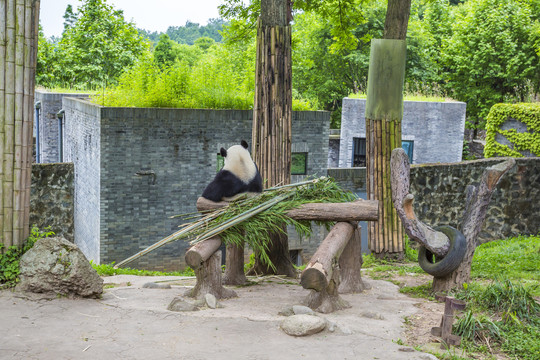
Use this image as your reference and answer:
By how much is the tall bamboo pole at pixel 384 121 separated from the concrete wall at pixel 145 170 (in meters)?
4.81

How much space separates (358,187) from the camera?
16266mm

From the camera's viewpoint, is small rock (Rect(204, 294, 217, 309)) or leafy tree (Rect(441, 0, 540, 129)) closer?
small rock (Rect(204, 294, 217, 309))

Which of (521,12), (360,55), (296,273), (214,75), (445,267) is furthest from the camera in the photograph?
(360,55)

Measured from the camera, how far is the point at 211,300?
6652 mm

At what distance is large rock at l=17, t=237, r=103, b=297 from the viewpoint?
665 cm

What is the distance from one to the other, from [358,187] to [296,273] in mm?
7289

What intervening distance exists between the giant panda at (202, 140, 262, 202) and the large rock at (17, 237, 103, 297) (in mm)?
1767

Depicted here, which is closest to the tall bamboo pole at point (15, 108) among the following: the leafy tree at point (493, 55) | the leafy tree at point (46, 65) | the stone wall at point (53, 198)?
the stone wall at point (53, 198)

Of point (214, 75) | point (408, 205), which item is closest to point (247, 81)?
point (214, 75)

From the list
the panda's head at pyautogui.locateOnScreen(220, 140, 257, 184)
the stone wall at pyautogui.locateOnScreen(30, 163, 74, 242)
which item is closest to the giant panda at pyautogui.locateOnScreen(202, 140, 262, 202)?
the panda's head at pyautogui.locateOnScreen(220, 140, 257, 184)

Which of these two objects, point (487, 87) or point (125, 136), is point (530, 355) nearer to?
point (125, 136)

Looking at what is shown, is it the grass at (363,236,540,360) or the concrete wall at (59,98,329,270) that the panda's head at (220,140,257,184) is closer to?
the grass at (363,236,540,360)

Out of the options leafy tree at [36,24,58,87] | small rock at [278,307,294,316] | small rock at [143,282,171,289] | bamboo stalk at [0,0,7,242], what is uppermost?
leafy tree at [36,24,58,87]

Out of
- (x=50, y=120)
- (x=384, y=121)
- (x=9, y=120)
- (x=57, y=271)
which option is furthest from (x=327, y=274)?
(x=50, y=120)
